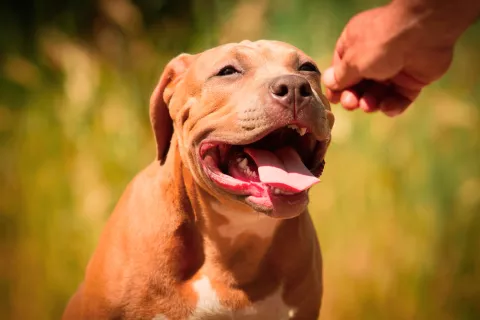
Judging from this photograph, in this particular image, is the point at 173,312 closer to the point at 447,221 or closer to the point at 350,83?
the point at 350,83

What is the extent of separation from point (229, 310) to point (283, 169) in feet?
1.76

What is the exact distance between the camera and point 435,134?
3.04 metres

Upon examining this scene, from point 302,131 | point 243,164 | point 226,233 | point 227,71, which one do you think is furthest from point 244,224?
point 227,71

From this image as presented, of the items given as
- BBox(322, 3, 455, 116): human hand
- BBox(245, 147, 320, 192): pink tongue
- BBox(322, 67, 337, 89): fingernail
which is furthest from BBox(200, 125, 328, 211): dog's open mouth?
BBox(322, 67, 337, 89): fingernail

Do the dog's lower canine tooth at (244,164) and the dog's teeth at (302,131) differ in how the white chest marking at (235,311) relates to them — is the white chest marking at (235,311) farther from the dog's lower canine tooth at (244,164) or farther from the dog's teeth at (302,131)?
the dog's teeth at (302,131)

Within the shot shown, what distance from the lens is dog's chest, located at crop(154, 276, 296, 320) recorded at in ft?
6.33

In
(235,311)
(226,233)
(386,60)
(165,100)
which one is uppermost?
(386,60)

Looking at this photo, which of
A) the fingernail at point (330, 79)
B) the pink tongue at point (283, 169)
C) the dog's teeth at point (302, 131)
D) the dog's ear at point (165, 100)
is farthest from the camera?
the fingernail at point (330, 79)

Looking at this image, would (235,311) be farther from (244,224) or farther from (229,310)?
(244,224)

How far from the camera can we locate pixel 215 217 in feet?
6.47

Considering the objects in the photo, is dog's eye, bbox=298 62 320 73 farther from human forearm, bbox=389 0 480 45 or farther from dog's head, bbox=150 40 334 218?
human forearm, bbox=389 0 480 45

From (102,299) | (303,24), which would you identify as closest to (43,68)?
(303,24)

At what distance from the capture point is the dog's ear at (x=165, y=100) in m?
2.04

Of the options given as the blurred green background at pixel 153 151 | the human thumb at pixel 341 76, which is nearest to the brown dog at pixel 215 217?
the human thumb at pixel 341 76
